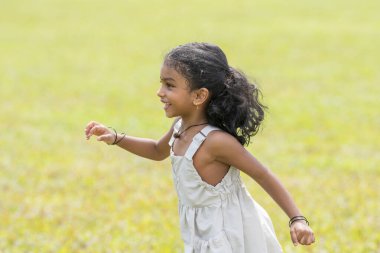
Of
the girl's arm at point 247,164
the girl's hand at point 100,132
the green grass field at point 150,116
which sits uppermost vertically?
the green grass field at point 150,116

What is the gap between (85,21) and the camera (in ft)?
85.5

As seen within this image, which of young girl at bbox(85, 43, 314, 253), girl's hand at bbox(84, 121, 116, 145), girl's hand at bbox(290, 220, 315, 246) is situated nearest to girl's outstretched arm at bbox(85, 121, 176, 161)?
girl's hand at bbox(84, 121, 116, 145)

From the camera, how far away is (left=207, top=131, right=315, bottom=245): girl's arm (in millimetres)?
3125

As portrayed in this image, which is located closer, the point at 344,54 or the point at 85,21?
the point at 344,54

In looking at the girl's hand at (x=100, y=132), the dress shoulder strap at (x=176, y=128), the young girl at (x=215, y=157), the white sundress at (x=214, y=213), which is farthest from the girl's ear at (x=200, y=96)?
the girl's hand at (x=100, y=132)

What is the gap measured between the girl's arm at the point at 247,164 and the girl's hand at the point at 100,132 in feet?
1.97

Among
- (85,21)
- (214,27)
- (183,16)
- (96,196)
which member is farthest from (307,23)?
(96,196)

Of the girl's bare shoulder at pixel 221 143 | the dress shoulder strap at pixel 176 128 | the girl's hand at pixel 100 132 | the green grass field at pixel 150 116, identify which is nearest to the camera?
the girl's bare shoulder at pixel 221 143

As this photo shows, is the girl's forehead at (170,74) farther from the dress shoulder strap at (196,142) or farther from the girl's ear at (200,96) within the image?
the dress shoulder strap at (196,142)

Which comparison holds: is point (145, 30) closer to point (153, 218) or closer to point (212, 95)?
point (153, 218)

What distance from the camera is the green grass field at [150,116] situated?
21.1 feet

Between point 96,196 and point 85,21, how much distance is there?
63.6 feet

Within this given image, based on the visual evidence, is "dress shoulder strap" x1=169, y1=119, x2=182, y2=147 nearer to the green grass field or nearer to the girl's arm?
the girl's arm

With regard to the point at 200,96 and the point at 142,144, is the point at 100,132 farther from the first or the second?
the point at 200,96
